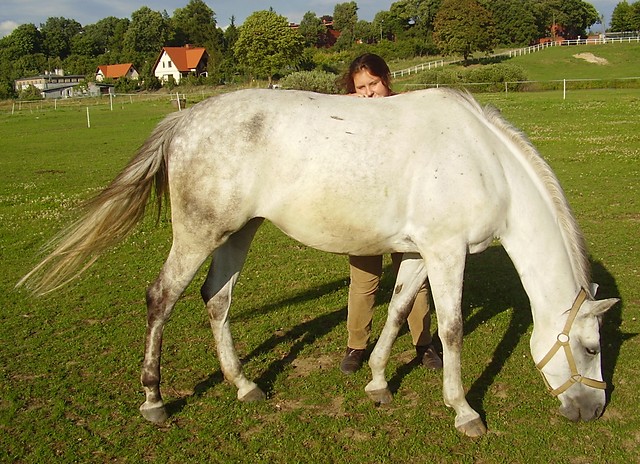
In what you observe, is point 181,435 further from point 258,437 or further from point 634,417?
point 634,417

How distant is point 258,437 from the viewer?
4.16m

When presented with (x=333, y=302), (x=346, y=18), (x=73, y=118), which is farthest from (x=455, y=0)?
(x=333, y=302)

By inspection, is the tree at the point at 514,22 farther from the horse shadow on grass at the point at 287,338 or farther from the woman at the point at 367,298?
the woman at the point at 367,298

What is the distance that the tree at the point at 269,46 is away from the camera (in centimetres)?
6912

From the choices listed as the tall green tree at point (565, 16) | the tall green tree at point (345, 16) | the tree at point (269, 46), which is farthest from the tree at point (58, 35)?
the tall green tree at point (565, 16)

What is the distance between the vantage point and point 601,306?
3.93m

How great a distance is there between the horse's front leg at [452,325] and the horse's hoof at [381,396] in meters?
0.49

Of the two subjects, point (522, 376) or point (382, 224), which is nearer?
point (382, 224)

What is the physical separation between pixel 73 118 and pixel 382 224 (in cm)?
3836

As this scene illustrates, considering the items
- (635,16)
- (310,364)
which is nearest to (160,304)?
(310,364)

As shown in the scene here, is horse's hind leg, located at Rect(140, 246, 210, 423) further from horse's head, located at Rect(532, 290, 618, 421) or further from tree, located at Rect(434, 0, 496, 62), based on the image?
tree, located at Rect(434, 0, 496, 62)

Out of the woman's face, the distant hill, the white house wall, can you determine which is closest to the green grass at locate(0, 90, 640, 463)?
the woman's face

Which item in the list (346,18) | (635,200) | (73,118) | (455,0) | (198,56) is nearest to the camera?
(635,200)

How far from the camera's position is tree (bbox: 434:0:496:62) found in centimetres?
6831
